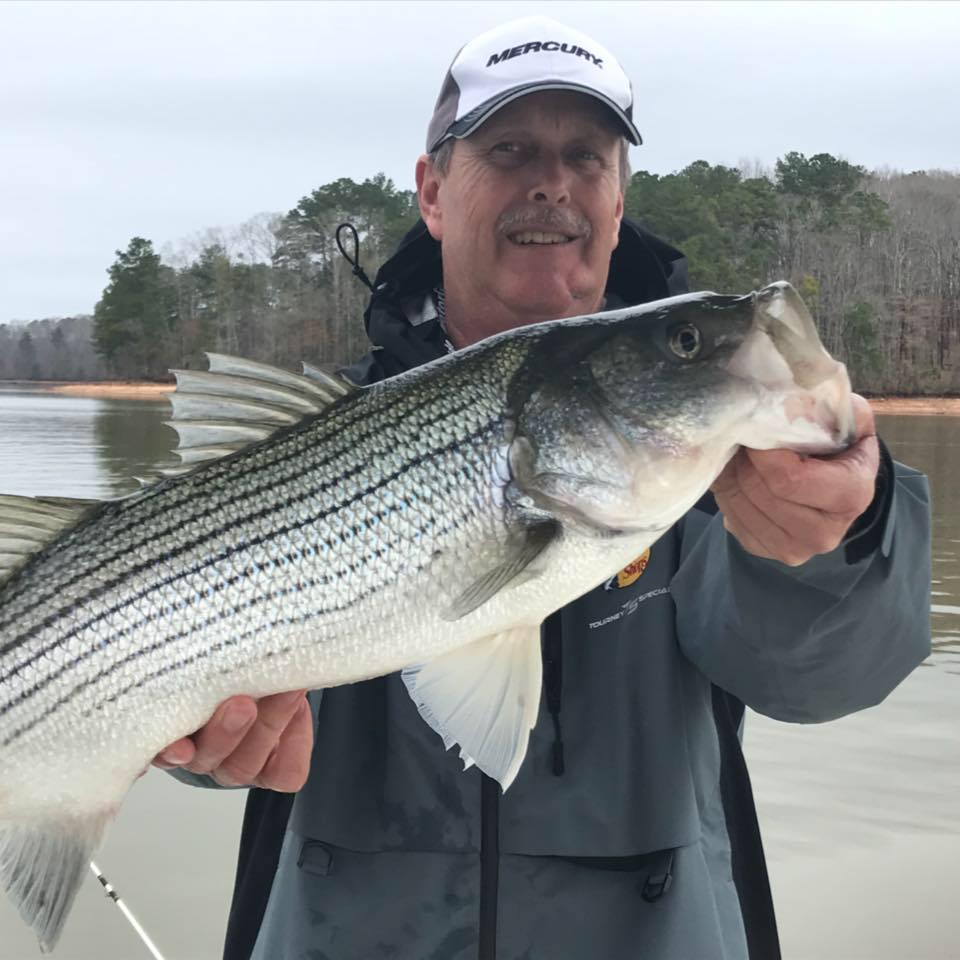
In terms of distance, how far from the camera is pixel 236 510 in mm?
2078

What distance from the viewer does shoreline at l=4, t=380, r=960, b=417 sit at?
37.6 m

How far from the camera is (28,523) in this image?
2.15 meters

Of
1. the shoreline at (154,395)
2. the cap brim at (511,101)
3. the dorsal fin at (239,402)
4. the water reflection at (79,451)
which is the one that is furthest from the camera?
the shoreline at (154,395)

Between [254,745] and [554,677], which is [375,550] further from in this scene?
[554,677]

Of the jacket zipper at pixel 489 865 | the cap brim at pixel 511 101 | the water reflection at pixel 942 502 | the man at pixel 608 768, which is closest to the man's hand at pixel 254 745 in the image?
the man at pixel 608 768

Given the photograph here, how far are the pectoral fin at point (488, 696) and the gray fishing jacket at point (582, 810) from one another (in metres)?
0.37

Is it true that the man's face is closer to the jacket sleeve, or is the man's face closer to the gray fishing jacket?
the gray fishing jacket

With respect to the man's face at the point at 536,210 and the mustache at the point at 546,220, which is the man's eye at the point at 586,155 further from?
the mustache at the point at 546,220

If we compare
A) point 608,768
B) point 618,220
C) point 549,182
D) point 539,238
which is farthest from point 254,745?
point 618,220

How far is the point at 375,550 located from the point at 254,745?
0.55 meters

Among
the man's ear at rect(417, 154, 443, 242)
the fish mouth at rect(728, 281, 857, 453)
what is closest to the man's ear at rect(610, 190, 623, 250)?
the man's ear at rect(417, 154, 443, 242)

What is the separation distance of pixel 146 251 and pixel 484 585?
63.3 metres

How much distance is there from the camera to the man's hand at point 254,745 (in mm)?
2084

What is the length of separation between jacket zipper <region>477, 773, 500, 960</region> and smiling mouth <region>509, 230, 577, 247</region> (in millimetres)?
A: 1510
